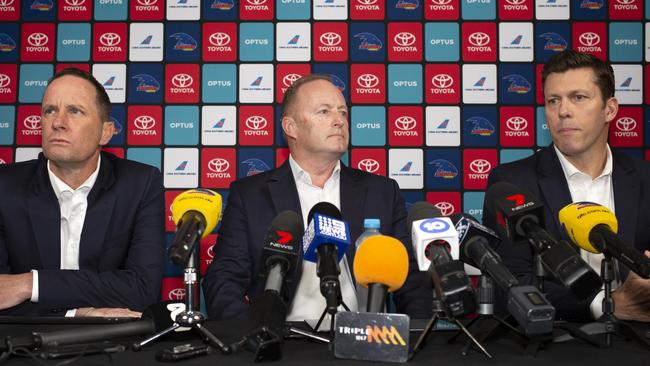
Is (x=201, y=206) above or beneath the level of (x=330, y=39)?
beneath

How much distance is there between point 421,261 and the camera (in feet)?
4.03

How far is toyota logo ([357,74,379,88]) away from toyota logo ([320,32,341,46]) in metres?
0.25

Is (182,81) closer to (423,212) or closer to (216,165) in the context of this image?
(216,165)

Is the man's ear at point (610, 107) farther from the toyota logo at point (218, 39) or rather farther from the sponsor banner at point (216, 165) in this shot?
the toyota logo at point (218, 39)

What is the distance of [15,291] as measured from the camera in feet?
6.81

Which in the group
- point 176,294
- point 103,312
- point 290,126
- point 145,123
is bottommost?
point 176,294

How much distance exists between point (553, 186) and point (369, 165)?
123cm

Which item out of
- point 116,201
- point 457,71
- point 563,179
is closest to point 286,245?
point 116,201

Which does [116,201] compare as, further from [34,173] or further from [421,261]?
[421,261]

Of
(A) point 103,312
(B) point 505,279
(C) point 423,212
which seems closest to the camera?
(B) point 505,279

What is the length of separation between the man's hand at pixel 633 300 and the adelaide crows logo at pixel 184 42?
266 centimetres

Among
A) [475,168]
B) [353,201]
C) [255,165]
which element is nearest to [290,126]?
[353,201]

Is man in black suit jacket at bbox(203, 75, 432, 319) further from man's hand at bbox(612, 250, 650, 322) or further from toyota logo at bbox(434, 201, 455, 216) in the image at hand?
toyota logo at bbox(434, 201, 455, 216)

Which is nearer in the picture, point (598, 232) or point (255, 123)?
point (598, 232)
